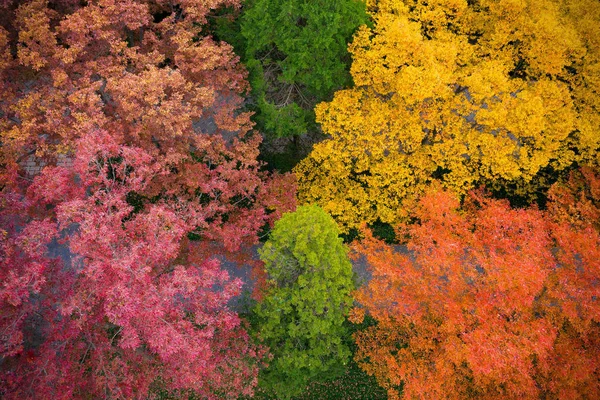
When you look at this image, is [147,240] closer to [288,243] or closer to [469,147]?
[288,243]

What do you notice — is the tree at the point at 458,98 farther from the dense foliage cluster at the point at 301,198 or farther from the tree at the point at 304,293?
the tree at the point at 304,293

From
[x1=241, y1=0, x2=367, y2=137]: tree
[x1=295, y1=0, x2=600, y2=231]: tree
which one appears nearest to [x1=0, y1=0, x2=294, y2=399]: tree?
[x1=241, y1=0, x2=367, y2=137]: tree

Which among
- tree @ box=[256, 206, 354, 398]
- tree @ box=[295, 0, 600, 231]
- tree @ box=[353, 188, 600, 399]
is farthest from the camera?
tree @ box=[295, 0, 600, 231]

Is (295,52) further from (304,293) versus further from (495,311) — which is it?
(495,311)

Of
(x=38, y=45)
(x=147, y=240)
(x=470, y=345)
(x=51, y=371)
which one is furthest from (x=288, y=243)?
(x=38, y=45)

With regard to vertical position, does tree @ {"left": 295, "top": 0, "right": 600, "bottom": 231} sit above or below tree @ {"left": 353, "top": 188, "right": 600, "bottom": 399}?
above

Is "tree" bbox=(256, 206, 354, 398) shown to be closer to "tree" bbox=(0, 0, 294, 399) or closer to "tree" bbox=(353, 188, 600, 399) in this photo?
"tree" bbox=(0, 0, 294, 399)

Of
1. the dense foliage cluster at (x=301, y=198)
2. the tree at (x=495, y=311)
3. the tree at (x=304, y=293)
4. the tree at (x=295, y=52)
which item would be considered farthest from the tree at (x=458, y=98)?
the tree at (x=304, y=293)
